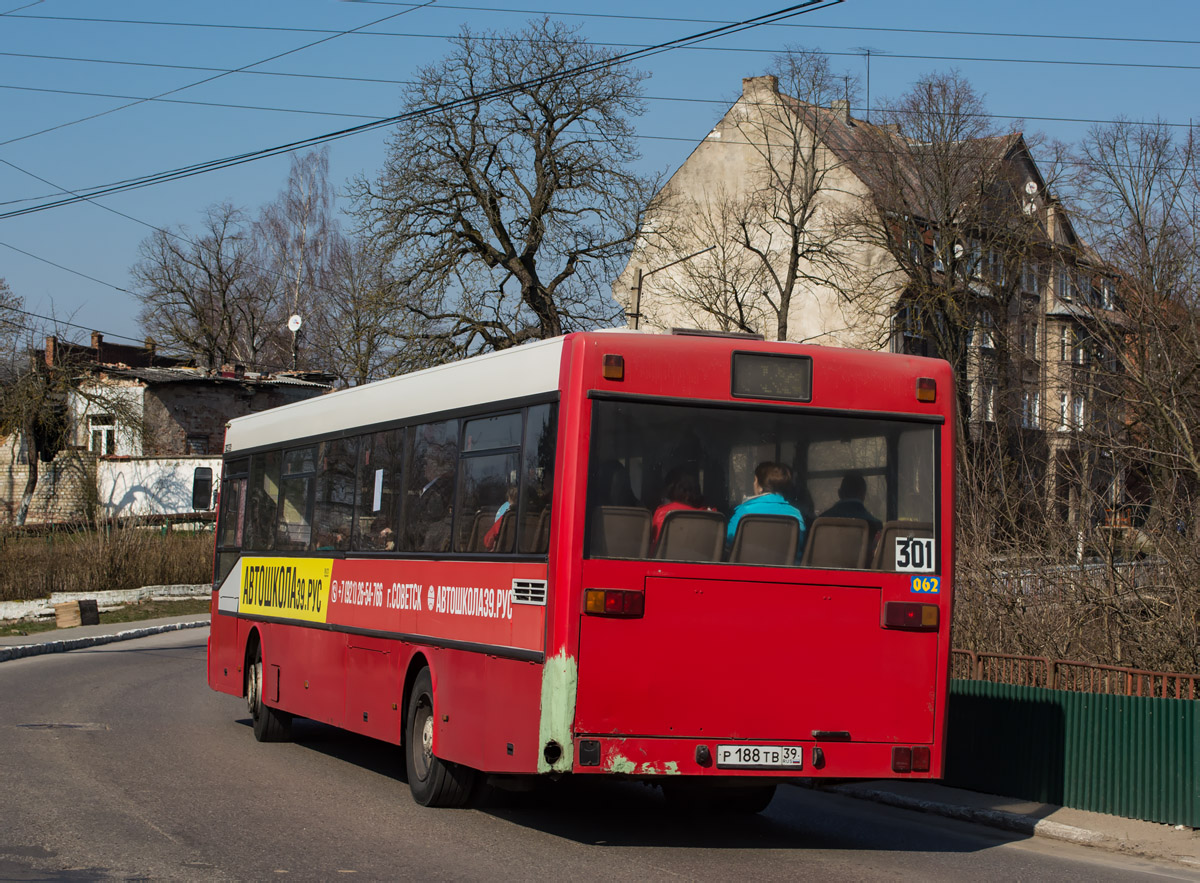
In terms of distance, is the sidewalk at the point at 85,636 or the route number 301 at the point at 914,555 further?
the sidewalk at the point at 85,636

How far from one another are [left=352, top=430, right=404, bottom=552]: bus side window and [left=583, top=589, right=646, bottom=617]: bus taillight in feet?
9.72

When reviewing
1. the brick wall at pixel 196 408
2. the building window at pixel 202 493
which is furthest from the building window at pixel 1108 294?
the brick wall at pixel 196 408

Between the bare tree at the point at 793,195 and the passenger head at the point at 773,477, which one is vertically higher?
the bare tree at the point at 793,195

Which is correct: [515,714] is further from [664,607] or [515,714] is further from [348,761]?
[348,761]

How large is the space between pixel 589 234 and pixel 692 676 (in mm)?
34579

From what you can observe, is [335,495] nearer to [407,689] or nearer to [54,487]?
[407,689]

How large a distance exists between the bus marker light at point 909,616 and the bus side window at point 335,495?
4.84 metres

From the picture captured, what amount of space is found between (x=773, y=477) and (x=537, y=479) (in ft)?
4.64

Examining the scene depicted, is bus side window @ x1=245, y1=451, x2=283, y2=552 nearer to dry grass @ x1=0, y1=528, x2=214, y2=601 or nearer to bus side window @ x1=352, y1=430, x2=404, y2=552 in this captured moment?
bus side window @ x1=352, y1=430, x2=404, y2=552

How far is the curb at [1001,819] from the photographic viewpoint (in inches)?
378

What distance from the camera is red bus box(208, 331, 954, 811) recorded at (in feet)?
26.3

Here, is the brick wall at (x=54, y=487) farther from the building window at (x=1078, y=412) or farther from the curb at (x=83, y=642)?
the building window at (x=1078, y=412)

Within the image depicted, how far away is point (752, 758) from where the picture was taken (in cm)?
816

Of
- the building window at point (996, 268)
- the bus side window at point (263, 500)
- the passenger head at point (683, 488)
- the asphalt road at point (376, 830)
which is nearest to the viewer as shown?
the asphalt road at point (376, 830)
